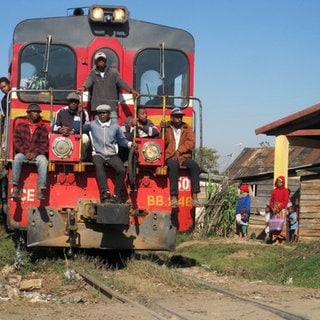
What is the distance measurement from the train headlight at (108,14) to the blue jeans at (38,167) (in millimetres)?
2654

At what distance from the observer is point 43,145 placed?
380 inches

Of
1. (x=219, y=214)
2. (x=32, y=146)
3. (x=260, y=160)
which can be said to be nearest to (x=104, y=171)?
(x=32, y=146)

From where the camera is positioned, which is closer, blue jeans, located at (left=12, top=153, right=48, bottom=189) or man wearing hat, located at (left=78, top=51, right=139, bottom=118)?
blue jeans, located at (left=12, top=153, right=48, bottom=189)

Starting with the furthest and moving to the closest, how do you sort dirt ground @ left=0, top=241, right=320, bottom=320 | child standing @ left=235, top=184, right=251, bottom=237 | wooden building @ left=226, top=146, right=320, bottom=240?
child standing @ left=235, top=184, right=251, bottom=237 → wooden building @ left=226, top=146, right=320, bottom=240 → dirt ground @ left=0, top=241, right=320, bottom=320

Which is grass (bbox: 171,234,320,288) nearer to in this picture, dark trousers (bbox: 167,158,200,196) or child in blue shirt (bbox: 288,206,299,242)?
dark trousers (bbox: 167,158,200,196)

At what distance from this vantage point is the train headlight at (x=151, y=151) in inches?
385

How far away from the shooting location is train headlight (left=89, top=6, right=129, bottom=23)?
1060 centimetres

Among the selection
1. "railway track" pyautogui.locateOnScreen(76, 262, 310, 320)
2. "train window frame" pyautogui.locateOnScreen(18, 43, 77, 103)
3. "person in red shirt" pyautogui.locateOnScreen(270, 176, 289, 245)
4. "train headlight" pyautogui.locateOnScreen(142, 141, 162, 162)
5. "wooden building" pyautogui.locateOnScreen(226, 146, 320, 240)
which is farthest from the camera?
"wooden building" pyautogui.locateOnScreen(226, 146, 320, 240)

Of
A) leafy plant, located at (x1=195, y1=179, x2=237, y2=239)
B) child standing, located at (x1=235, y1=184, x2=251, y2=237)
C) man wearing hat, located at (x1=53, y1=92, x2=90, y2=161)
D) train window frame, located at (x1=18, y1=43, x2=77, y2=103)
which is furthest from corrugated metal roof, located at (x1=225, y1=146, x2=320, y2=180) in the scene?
man wearing hat, located at (x1=53, y1=92, x2=90, y2=161)

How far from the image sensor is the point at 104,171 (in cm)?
959

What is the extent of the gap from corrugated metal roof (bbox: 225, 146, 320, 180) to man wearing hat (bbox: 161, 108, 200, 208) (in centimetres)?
1357

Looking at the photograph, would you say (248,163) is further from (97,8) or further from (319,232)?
(97,8)

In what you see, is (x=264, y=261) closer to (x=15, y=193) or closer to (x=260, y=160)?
(x=15, y=193)

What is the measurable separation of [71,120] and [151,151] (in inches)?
52.2
